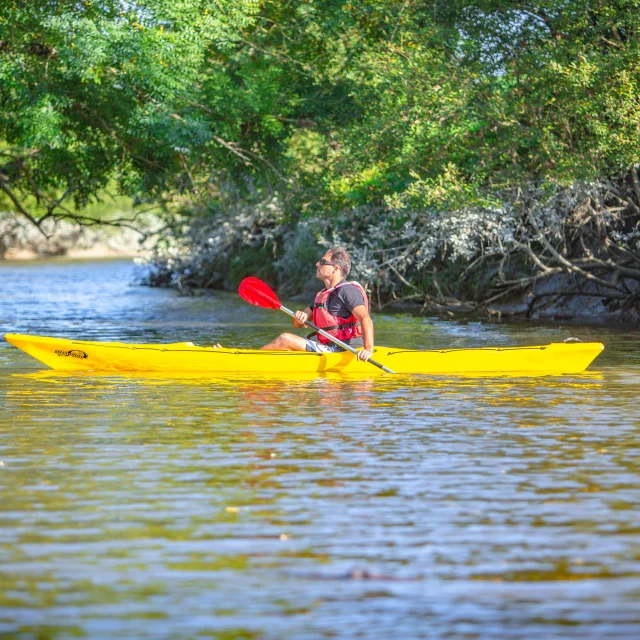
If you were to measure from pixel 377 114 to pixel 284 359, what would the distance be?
7410 mm

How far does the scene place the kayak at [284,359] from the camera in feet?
39.9

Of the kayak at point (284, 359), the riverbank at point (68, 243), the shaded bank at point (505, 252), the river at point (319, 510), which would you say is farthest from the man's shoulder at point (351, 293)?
the riverbank at point (68, 243)

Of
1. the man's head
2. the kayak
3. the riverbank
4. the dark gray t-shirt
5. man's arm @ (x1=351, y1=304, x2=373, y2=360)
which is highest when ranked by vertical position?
the riverbank

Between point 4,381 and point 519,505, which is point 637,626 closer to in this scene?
point 519,505

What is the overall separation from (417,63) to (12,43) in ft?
19.6

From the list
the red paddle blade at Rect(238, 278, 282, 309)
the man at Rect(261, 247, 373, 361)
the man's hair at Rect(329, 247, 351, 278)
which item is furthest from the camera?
the red paddle blade at Rect(238, 278, 282, 309)

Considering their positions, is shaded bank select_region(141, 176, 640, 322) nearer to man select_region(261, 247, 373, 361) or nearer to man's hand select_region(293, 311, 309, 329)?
man select_region(261, 247, 373, 361)

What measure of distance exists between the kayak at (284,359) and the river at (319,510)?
1.57 ft

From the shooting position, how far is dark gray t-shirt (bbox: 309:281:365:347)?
1191cm

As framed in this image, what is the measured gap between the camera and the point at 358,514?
5941 millimetres

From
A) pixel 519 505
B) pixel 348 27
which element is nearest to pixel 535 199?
pixel 348 27

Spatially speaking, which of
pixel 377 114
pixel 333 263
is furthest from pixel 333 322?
pixel 377 114

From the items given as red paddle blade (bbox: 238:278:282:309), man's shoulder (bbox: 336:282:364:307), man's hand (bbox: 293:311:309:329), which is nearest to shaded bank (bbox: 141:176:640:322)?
red paddle blade (bbox: 238:278:282:309)

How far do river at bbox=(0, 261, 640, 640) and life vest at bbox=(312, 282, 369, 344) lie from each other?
684 mm
